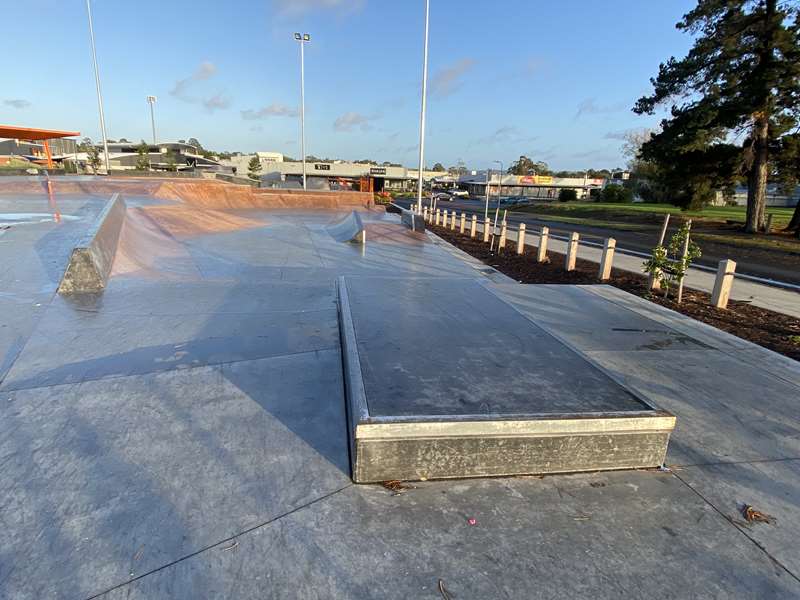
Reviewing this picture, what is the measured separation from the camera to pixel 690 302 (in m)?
7.38

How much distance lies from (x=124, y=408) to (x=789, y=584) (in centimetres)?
383

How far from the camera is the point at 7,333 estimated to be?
13.9 ft

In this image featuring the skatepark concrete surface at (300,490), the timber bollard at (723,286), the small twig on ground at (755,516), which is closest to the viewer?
the skatepark concrete surface at (300,490)

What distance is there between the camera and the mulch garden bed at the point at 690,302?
5.73 m

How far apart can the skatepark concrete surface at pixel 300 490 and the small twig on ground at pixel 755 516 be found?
0.12 ft

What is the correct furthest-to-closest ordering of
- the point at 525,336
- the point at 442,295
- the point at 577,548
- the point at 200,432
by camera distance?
1. the point at 442,295
2. the point at 525,336
3. the point at 200,432
4. the point at 577,548

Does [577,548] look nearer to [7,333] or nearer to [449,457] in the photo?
[449,457]

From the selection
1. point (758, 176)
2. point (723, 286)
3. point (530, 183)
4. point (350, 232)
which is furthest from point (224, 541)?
point (530, 183)

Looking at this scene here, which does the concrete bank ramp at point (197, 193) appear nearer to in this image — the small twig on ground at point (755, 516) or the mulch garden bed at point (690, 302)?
the mulch garden bed at point (690, 302)

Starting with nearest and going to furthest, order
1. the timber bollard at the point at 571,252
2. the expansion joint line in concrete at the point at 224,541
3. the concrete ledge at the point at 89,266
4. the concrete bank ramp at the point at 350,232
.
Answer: the expansion joint line in concrete at the point at 224,541 < the concrete ledge at the point at 89,266 < the timber bollard at the point at 571,252 < the concrete bank ramp at the point at 350,232

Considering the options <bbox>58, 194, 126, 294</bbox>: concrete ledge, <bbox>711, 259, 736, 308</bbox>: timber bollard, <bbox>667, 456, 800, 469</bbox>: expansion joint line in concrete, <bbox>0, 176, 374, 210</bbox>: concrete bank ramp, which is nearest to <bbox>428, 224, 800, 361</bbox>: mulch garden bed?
<bbox>711, 259, 736, 308</bbox>: timber bollard

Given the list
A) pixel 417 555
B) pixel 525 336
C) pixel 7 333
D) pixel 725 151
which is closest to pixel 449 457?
pixel 417 555

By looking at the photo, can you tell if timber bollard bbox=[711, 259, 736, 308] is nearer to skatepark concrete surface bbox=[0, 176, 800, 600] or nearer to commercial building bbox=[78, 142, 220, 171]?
skatepark concrete surface bbox=[0, 176, 800, 600]

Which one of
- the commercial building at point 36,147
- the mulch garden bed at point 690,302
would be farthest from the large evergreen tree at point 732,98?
the commercial building at point 36,147
